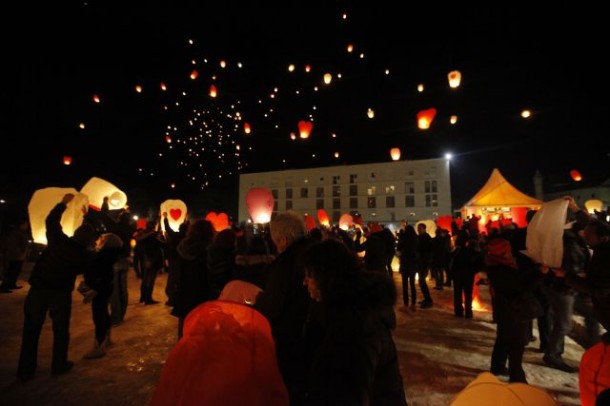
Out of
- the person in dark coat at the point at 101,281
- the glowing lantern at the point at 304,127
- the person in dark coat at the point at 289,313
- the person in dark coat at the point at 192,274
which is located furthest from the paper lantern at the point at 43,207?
the glowing lantern at the point at 304,127

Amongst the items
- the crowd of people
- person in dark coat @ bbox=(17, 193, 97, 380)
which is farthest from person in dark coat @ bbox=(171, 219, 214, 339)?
person in dark coat @ bbox=(17, 193, 97, 380)

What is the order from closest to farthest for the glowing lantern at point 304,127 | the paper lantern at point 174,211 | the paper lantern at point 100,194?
the paper lantern at point 100,194, the paper lantern at point 174,211, the glowing lantern at point 304,127

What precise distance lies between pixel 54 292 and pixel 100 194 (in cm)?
259

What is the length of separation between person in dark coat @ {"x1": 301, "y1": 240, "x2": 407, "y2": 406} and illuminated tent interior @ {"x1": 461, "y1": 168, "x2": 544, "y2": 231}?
1273cm

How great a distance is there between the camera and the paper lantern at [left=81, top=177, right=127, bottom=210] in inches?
233

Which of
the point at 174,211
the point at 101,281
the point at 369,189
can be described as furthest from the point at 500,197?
the point at 369,189

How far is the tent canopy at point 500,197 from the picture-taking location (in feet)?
41.8

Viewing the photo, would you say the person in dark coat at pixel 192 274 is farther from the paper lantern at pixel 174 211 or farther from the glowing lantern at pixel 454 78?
the glowing lantern at pixel 454 78

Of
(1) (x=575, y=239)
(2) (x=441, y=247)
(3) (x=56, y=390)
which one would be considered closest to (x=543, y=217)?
(1) (x=575, y=239)

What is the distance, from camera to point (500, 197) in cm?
1318

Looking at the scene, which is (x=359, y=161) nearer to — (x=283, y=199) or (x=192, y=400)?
(x=283, y=199)

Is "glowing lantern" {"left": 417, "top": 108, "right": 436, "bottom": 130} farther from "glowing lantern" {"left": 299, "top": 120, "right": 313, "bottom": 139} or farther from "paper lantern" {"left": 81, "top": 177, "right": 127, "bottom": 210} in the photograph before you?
"paper lantern" {"left": 81, "top": 177, "right": 127, "bottom": 210}

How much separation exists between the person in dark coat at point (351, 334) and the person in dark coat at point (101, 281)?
3.95 m

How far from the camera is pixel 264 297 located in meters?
2.28
